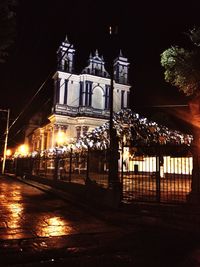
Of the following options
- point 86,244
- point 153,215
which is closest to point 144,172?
point 153,215

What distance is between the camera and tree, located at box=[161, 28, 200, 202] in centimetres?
836

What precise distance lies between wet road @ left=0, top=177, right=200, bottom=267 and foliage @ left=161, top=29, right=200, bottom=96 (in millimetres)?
5461

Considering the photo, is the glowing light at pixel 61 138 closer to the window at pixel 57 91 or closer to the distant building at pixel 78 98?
the distant building at pixel 78 98

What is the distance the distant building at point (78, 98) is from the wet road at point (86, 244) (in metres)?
35.0

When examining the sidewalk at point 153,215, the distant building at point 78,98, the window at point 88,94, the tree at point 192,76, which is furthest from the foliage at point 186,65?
the window at point 88,94

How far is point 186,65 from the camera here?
9.85m

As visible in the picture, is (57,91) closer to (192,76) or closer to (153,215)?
(192,76)

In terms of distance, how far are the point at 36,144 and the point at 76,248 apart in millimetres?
52589

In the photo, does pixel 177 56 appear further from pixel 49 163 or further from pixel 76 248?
pixel 49 163

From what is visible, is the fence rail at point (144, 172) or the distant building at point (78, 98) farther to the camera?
the distant building at point (78, 98)

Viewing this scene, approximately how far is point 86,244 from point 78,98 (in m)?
40.6

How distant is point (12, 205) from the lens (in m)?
9.46

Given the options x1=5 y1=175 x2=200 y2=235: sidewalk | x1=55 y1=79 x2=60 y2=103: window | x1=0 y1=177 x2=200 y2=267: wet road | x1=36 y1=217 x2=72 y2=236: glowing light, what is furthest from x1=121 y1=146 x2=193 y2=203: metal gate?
x1=55 y1=79 x2=60 y2=103: window

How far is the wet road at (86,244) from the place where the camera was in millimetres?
4414
